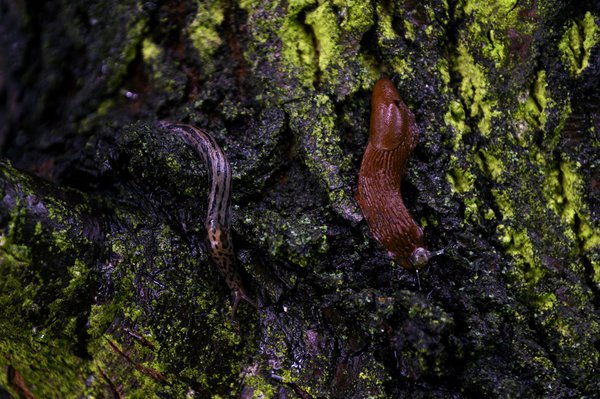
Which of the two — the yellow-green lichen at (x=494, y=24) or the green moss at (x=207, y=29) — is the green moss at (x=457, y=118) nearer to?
the yellow-green lichen at (x=494, y=24)

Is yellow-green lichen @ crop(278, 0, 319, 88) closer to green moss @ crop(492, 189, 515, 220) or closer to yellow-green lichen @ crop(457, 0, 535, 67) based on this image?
yellow-green lichen @ crop(457, 0, 535, 67)

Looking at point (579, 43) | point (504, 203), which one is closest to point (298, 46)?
point (504, 203)

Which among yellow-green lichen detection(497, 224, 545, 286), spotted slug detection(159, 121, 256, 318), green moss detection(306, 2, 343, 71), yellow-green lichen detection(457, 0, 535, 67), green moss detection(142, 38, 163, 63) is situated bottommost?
spotted slug detection(159, 121, 256, 318)

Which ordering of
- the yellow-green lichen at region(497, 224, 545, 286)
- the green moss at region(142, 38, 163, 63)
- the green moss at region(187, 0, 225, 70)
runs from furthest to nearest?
the green moss at region(142, 38, 163, 63), the green moss at region(187, 0, 225, 70), the yellow-green lichen at region(497, 224, 545, 286)

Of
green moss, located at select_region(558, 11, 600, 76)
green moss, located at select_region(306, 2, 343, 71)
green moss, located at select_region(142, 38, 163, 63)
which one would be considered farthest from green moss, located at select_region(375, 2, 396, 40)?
green moss, located at select_region(142, 38, 163, 63)

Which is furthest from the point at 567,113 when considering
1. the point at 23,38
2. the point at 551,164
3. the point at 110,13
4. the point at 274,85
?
the point at 23,38

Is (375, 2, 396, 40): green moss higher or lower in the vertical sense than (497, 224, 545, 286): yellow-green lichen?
higher

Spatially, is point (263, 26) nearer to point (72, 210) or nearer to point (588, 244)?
point (72, 210)

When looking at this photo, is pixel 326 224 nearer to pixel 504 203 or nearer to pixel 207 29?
pixel 504 203
